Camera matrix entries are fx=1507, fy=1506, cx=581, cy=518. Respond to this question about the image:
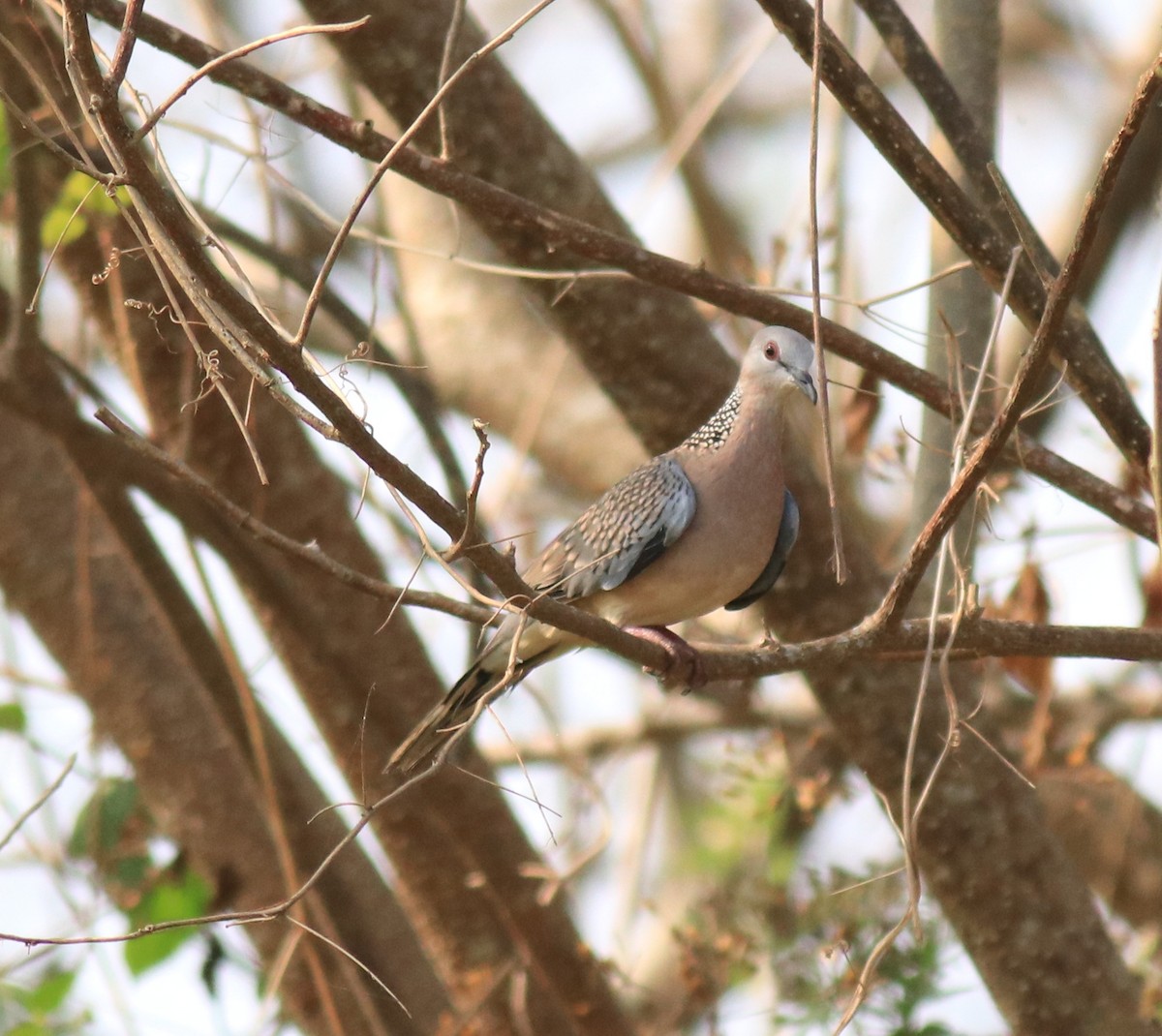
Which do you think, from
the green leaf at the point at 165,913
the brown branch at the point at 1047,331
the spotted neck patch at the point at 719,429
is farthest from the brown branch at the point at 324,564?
the green leaf at the point at 165,913

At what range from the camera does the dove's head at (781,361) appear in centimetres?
375

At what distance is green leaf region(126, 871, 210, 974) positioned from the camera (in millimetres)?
4105

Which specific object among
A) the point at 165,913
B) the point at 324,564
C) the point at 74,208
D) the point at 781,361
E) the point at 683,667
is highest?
the point at 74,208

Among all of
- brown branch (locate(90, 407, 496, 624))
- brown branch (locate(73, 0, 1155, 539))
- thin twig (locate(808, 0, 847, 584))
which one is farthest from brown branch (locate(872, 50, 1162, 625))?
brown branch (locate(90, 407, 496, 624))

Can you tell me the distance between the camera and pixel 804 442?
204 inches

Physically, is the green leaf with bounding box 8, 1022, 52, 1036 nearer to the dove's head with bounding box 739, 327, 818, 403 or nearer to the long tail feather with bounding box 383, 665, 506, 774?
the long tail feather with bounding box 383, 665, 506, 774

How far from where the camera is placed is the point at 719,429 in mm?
3906

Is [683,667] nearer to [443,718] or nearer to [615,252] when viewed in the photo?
[443,718]

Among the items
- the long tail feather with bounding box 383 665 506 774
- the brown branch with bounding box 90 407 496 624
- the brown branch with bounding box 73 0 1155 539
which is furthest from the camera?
the long tail feather with bounding box 383 665 506 774

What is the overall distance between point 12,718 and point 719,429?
2.07m

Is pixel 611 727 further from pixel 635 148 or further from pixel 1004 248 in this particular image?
pixel 635 148

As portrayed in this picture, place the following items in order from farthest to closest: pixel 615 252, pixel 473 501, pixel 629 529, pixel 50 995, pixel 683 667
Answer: pixel 50 995
pixel 629 529
pixel 683 667
pixel 615 252
pixel 473 501

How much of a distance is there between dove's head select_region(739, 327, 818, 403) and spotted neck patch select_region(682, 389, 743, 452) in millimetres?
77

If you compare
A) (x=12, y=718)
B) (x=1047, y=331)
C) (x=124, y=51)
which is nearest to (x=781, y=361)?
(x=1047, y=331)
